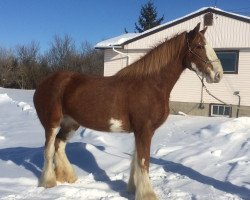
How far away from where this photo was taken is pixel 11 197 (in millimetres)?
4695

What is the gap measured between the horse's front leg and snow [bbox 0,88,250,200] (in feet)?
1.18

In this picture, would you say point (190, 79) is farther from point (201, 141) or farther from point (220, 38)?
point (201, 141)

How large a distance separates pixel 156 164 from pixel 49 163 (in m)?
1.94

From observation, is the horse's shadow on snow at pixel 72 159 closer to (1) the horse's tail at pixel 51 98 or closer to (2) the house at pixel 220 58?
(1) the horse's tail at pixel 51 98

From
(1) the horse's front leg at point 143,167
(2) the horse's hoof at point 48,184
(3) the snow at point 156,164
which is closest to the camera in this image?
(1) the horse's front leg at point 143,167

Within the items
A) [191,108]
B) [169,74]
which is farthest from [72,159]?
[191,108]

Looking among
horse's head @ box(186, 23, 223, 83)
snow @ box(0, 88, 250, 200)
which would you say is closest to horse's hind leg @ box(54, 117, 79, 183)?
snow @ box(0, 88, 250, 200)

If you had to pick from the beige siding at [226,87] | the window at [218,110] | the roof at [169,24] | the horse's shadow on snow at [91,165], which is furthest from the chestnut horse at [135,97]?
the window at [218,110]

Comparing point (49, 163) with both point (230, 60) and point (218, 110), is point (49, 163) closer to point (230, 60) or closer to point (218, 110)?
point (218, 110)

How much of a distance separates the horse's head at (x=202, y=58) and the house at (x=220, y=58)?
992 centimetres

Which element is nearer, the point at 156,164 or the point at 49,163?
the point at 49,163

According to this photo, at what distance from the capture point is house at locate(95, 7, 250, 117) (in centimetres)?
1466

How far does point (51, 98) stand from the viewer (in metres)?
5.33

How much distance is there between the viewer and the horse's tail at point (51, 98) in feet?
17.3
